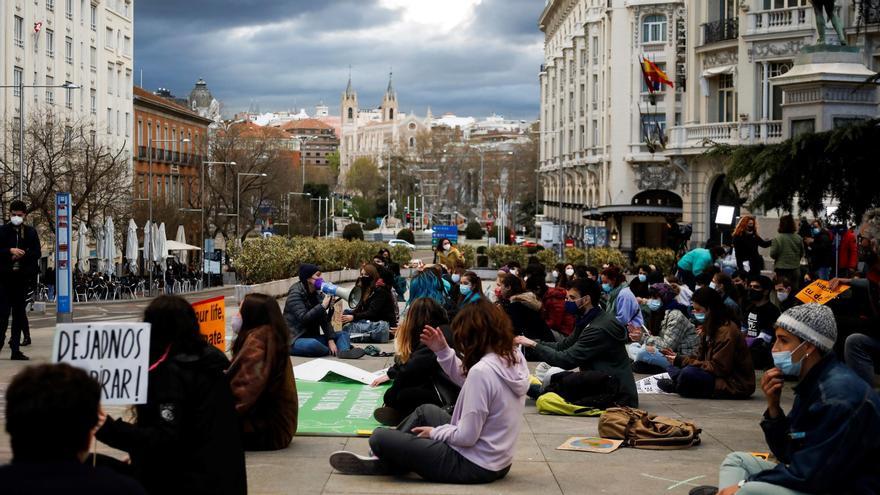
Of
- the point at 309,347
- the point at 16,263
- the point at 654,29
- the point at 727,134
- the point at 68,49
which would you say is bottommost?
the point at 309,347

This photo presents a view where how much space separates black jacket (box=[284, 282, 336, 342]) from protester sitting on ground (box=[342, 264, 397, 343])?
263 centimetres

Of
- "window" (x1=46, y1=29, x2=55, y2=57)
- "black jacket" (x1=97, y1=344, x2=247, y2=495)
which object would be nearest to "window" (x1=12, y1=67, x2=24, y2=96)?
"window" (x1=46, y1=29, x2=55, y2=57)

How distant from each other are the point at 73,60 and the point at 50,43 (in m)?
3.82

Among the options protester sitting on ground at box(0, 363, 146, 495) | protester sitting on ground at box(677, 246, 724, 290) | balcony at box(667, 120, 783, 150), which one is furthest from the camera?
balcony at box(667, 120, 783, 150)

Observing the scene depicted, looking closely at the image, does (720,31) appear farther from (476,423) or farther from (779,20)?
(476,423)

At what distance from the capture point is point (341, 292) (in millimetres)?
18906

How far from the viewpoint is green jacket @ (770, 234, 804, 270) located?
789 inches

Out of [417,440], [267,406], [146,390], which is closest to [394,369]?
[267,406]

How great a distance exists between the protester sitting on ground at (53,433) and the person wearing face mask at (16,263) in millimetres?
12610

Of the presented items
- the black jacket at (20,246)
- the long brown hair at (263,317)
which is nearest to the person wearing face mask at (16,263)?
the black jacket at (20,246)

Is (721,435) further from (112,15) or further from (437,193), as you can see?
(437,193)

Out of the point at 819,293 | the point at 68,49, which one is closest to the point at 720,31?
the point at 819,293

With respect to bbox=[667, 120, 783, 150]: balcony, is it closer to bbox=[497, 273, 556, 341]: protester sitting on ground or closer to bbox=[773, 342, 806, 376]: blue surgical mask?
bbox=[497, 273, 556, 341]: protester sitting on ground

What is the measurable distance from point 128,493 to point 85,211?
56685 millimetres
